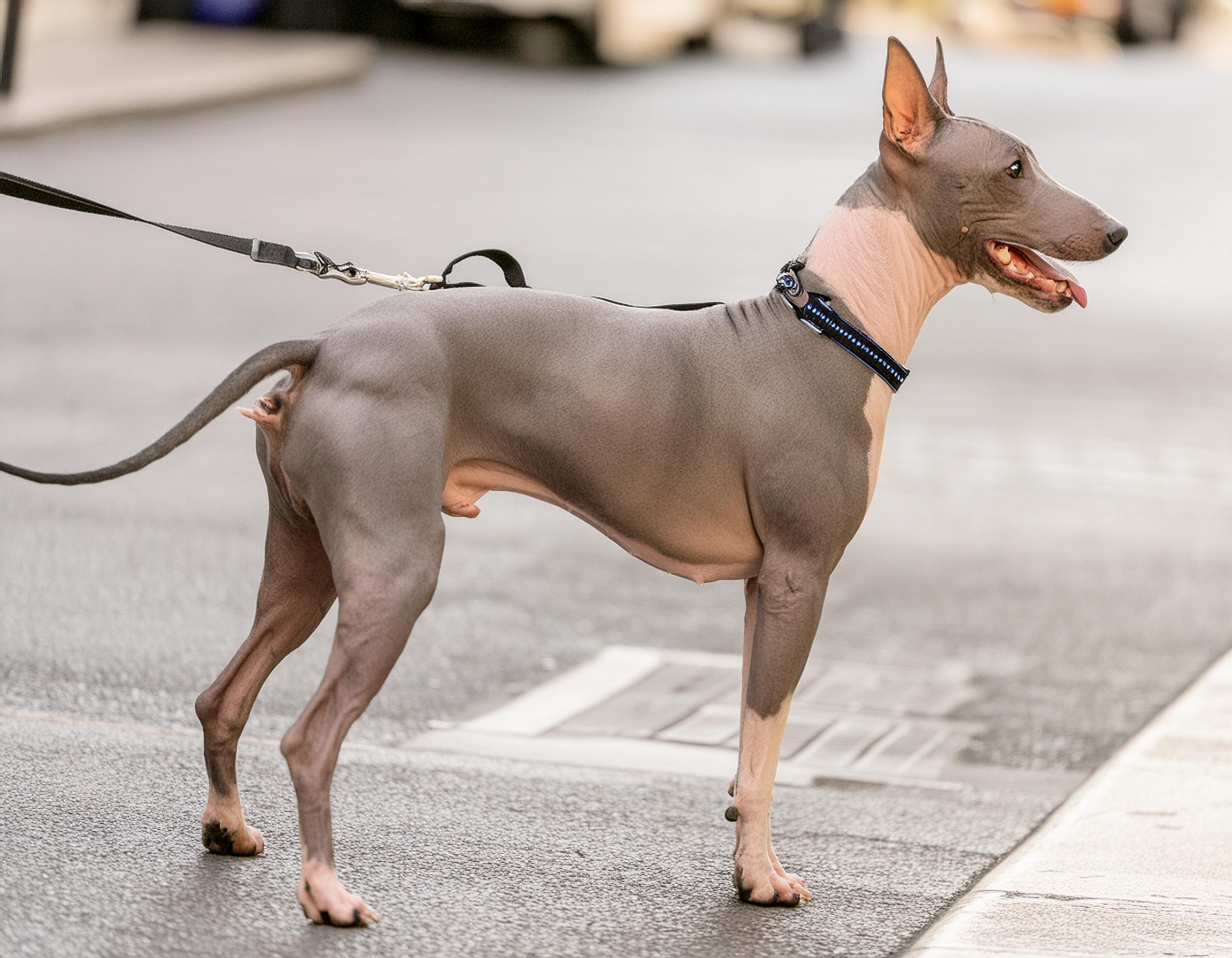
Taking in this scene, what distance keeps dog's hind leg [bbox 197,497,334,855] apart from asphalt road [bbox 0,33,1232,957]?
227 millimetres

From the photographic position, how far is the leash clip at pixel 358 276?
4613 millimetres

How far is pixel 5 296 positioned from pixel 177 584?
635 cm

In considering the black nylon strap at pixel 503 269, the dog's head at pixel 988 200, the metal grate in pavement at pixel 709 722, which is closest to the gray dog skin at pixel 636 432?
the dog's head at pixel 988 200

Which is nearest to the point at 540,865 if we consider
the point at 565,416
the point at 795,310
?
the point at 565,416

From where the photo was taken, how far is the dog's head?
4508 mm

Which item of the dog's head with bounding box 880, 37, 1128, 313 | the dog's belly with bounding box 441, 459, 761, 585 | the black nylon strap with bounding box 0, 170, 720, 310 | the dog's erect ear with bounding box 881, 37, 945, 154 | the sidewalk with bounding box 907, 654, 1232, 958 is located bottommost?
the sidewalk with bounding box 907, 654, 1232, 958

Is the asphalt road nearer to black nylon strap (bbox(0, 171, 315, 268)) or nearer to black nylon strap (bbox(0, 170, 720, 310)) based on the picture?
black nylon strap (bbox(0, 170, 720, 310))

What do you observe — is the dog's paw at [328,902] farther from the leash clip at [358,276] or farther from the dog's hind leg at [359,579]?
the leash clip at [358,276]

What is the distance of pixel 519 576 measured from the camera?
8.42 metres

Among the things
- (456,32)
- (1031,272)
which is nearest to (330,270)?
(1031,272)

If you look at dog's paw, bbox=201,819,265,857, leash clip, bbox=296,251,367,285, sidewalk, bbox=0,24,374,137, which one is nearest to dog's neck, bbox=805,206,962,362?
leash clip, bbox=296,251,367,285

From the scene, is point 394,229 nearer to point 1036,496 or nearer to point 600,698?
point 1036,496

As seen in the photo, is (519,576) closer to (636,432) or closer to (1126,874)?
(1126,874)

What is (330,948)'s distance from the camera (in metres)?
4.09
